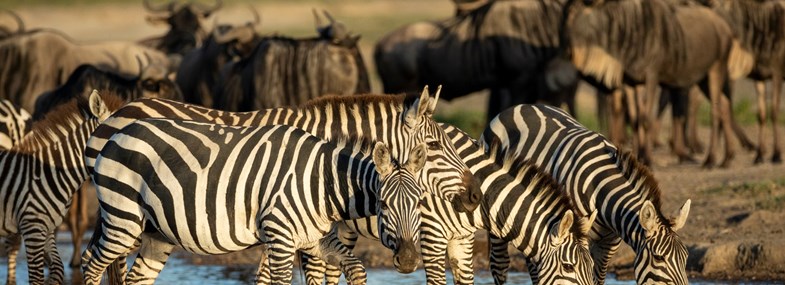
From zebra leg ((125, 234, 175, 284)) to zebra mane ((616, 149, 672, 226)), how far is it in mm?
2418

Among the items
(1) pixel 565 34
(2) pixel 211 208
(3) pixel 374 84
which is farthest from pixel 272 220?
(3) pixel 374 84

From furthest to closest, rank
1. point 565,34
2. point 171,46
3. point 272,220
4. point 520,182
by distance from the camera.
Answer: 1. point 171,46
2. point 565,34
3. point 520,182
4. point 272,220

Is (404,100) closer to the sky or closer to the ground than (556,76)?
closer to the sky

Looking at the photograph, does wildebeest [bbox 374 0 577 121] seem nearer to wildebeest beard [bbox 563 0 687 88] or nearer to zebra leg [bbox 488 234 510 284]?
wildebeest beard [bbox 563 0 687 88]

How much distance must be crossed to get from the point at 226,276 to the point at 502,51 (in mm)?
6287

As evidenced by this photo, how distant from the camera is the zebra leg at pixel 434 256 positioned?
25.9 feet

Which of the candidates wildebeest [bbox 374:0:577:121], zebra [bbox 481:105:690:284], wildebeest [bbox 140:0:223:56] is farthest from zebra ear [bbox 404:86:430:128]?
wildebeest [bbox 140:0:223:56]

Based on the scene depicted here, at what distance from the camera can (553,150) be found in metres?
8.66

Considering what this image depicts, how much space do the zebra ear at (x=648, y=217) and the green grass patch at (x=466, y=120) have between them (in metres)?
10.6

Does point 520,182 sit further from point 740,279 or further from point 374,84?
point 374,84

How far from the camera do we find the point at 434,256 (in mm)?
7906

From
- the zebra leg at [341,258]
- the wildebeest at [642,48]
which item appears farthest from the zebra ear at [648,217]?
the wildebeest at [642,48]

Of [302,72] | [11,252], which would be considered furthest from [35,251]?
[302,72]

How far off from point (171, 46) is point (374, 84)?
6.84m
